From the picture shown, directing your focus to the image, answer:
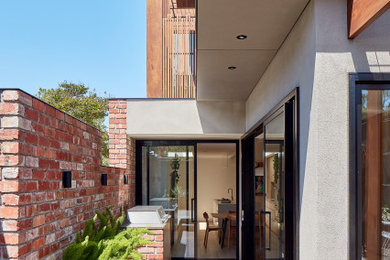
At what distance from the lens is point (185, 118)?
6.30 m

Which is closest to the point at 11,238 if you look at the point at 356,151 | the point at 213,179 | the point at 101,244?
the point at 101,244

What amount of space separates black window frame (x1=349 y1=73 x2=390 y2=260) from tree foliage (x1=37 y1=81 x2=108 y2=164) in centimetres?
1076

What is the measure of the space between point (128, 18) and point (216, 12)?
694 inches

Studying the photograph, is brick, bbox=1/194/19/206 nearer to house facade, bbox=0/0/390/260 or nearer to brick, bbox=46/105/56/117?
house facade, bbox=0/0/390/260

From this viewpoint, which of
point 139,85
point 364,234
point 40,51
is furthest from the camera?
point 139,85

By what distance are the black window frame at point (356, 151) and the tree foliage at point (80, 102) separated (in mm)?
10759

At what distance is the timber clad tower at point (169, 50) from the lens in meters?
6.93

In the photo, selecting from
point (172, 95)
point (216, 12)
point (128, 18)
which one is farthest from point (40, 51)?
point (216, 12)

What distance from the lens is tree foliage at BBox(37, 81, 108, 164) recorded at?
515 inches

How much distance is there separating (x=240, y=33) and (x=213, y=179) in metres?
12.4

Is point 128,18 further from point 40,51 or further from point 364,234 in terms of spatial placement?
point 364,234

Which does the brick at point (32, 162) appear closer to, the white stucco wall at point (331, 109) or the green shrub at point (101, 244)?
the green shrub at point (101, 244)

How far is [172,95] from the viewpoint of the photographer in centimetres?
719

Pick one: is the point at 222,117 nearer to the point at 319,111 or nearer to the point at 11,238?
the point at 319,111
